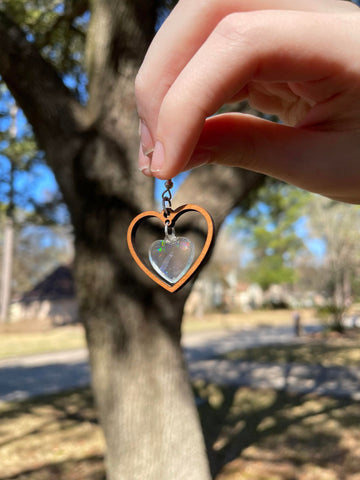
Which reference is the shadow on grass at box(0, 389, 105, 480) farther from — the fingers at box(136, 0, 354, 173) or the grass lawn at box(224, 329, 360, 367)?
the grass lawn at box(224, 329, 360, 367)

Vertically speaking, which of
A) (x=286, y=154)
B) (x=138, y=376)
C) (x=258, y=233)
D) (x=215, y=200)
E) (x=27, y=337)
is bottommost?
(x=258, y=233)

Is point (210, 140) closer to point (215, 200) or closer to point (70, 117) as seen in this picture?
point (215, 200)

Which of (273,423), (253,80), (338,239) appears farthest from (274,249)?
(253,80)

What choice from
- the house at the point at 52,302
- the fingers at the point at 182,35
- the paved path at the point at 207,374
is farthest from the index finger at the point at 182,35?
the house at the point at 52,302

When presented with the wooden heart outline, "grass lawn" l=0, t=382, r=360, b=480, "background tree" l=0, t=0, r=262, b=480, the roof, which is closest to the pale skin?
the wooden heart outline

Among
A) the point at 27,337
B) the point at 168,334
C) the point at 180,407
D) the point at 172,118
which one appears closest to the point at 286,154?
the point at 172,118

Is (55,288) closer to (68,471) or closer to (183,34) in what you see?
(68,471)

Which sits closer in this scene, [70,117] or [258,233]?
[70,117]

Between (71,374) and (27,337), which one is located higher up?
(71,374)
